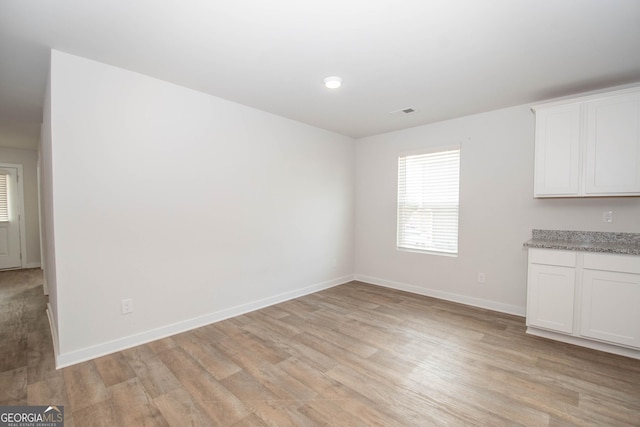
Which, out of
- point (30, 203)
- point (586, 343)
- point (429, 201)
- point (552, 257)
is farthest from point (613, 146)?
point (30, 203)

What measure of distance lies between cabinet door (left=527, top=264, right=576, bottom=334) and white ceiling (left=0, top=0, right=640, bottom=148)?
186cm

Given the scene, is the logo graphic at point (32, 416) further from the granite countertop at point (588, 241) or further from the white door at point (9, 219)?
the white door at point (9, 219)

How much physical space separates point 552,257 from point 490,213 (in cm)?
100

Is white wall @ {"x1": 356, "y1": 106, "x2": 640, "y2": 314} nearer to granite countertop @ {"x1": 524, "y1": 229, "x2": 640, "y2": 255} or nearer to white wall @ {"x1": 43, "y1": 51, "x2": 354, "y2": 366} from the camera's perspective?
granite countertop @ {"x1": 524, "y1": 229, "x2": 640, "y2": 255}

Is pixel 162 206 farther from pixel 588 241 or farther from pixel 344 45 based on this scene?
pixel 588 241

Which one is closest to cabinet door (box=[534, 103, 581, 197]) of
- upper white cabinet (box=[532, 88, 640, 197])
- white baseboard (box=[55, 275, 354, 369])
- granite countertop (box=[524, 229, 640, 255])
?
upper white cabinet (box=[532, 88, 640, 197])

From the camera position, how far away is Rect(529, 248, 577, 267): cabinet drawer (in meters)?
2.78

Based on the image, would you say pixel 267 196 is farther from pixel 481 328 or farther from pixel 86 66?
pixel 481 328

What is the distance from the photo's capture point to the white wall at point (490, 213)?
3.26 metres

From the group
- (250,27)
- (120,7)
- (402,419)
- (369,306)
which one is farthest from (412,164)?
(120,7)

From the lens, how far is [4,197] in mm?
5965

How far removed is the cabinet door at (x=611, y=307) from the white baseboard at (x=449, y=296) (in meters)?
0.85

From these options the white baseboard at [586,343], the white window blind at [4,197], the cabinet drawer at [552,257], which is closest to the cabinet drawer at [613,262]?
the cabinet drawer at [552,257]

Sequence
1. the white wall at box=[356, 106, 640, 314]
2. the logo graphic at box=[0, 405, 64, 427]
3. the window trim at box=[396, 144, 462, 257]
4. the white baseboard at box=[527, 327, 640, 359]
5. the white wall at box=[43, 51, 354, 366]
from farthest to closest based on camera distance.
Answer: the window trim at box=[396, 144, 462, 257], the white wall at box=[356, 106, 640, 314], the white baseboard at box=[527, 327, 640, 359], the white wall at box=[43, 51, 354, 366], the logo graphic at box=[0, 405, 64, 427]
